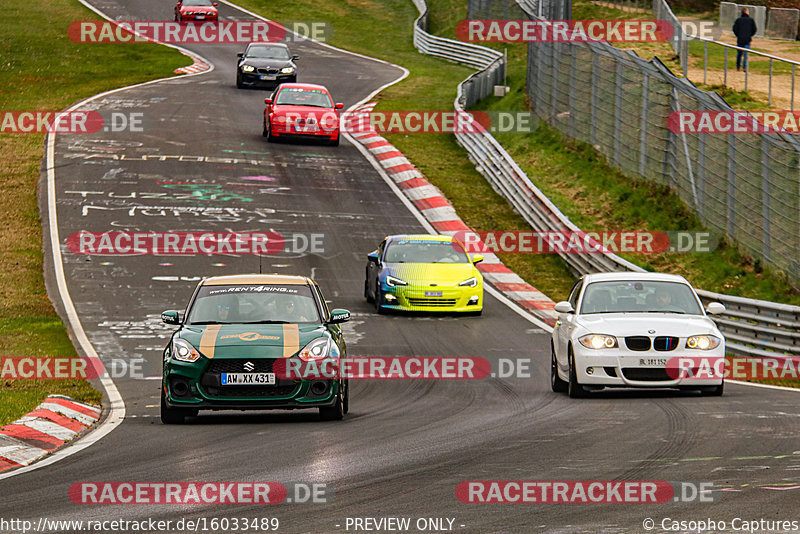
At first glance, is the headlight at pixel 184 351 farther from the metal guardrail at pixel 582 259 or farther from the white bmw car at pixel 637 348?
the metal guardrail at pixel 582 259

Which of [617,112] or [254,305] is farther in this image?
[617,112]

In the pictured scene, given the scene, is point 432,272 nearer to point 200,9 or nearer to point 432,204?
point 432,204

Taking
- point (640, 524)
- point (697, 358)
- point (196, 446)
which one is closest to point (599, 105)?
point (697, 358)

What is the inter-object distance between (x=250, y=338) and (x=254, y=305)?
1023 mm

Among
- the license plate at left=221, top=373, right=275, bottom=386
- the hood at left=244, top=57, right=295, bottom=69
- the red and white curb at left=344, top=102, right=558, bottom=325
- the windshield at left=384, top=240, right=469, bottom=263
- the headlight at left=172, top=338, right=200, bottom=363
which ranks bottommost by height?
the red and white curb at left=344, top=102, right=558, bottom=325

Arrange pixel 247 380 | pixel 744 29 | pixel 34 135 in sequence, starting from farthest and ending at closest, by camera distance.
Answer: pixel 34 135
pixel 744 29
pixel 247 380

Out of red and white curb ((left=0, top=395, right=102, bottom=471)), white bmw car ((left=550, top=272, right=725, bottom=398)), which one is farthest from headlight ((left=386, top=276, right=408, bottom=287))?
red and white curb ((left=0, top=395, right=102, bottom=471))

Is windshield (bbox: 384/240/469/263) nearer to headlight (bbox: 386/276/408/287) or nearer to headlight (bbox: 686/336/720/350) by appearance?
headlight (bbox: 386/276/408/287)

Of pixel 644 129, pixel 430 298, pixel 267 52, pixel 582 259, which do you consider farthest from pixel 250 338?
pixel 267 52

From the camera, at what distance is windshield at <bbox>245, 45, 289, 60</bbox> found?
4738cm

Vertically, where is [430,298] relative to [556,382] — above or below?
below

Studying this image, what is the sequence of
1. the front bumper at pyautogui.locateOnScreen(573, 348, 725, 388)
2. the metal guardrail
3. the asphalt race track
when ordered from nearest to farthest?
the asphalt race track → the front bumper at pyautogui.locateOnScreen(573, 348, 725, 388) → the metal guardrail

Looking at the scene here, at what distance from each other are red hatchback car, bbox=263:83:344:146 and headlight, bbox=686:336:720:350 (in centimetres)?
2442

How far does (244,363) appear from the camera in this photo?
12242 mm
